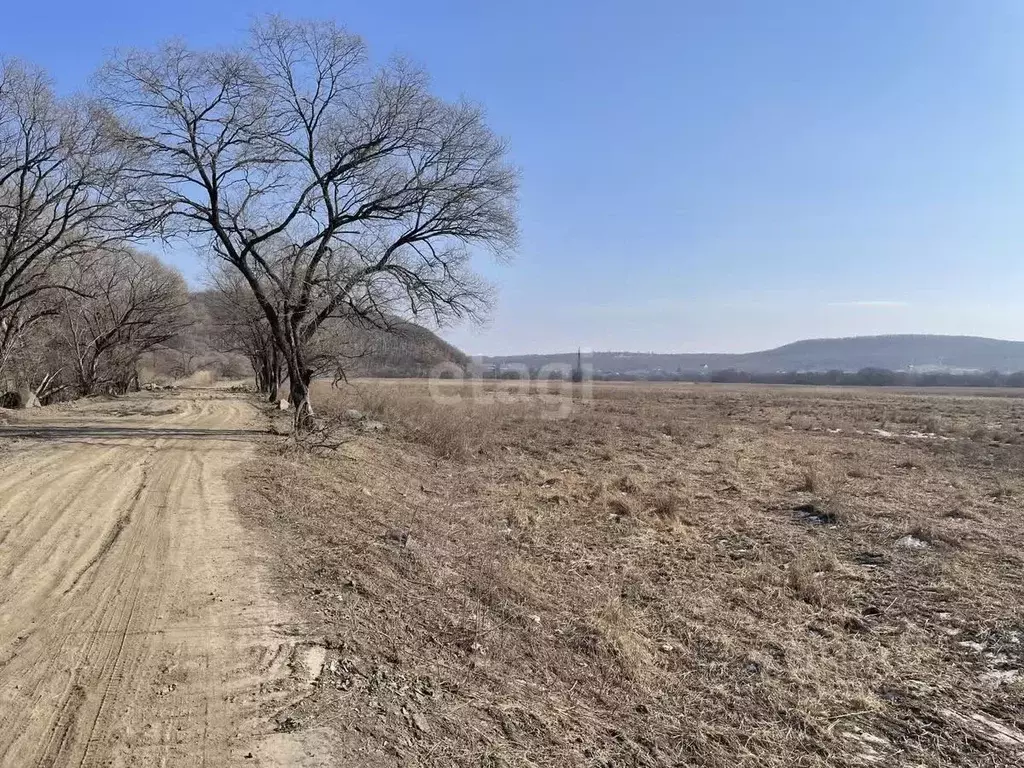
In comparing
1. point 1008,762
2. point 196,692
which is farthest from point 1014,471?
point 196,692

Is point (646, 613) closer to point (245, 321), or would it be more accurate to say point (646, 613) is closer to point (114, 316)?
point (245, 321)

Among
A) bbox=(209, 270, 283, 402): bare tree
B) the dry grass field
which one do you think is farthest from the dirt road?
bbox=(209, 270, 283, 402): bare tree

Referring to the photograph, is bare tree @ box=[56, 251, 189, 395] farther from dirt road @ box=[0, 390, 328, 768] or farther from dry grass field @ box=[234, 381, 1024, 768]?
dirt road @ box=[0, 390, 328, 768]

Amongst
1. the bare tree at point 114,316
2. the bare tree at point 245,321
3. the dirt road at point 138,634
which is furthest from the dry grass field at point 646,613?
the bare tree at point 114,316

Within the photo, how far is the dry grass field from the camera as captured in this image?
430 cm

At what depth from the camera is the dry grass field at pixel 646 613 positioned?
4301 mm

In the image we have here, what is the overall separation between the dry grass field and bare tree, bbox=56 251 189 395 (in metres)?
23.2

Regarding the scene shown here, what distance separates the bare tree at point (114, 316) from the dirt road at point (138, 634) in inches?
1001

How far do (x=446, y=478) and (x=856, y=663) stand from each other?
1032cm

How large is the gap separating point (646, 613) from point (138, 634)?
4785 millimetres

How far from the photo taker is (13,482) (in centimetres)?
874

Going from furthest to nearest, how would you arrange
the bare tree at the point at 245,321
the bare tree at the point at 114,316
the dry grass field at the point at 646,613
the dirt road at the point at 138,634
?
1. the bare tree at the point at 114,316
2. the bare tree at the point at 245,321
3. the dry grass field at the point at 646,613
4. the dirt road at the point at 138,634

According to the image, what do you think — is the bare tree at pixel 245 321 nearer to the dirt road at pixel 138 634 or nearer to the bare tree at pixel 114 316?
the bare tree at pixel 114 316

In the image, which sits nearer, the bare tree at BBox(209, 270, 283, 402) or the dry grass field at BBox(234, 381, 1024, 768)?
the dry grass field at BBox(234, 381, 1024, 768)
